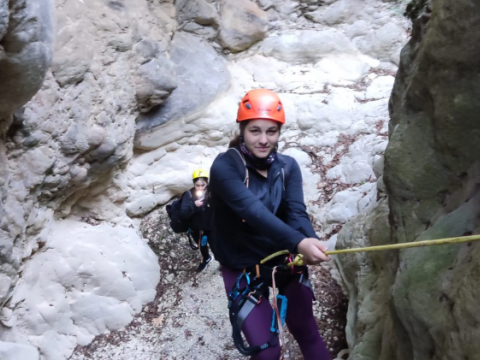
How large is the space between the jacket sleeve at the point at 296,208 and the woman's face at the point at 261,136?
26 centimetres

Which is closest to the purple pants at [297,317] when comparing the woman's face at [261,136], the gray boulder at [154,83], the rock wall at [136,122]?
the woman's face at [261,136]

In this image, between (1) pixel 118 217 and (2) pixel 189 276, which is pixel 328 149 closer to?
(2) pixel 189 276

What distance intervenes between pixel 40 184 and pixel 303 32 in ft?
17.2

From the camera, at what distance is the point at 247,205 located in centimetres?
258

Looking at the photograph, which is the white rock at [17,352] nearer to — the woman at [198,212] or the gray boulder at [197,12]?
the woman at [198,212]

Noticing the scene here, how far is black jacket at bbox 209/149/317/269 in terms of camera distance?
2.65 meters

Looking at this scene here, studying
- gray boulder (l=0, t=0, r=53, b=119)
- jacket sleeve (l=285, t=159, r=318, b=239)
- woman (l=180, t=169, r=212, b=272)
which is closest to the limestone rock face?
woman (l=180, t=169, r=212, b=272)

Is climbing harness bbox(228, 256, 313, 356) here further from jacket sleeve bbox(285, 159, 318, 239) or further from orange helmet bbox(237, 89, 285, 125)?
orange helmet bbox(237, 89, 285, 125)

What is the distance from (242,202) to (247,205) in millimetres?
37

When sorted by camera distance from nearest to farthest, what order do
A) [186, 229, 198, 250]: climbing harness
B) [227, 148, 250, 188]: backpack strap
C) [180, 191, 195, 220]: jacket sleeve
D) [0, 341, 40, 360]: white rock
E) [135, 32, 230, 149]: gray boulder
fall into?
[227, 148, 250, 188]: backpack strap, [0, 341, 40, 360]: white rock, [180, 191, 195, 220]: jacket sleeve, [186, 229, 198, 250]: climbing harness, [135, 32, 230, 149]: gray boulder

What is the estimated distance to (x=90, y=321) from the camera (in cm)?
454

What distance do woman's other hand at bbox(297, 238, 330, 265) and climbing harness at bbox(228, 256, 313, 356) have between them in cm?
31

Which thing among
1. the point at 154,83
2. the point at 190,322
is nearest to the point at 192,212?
the point at 190,322

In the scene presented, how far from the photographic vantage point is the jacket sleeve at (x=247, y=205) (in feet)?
8.25
